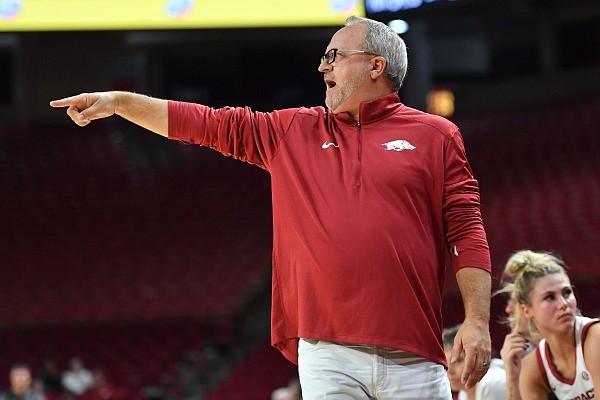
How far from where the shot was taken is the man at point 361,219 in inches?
106

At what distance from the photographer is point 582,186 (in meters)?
13.3

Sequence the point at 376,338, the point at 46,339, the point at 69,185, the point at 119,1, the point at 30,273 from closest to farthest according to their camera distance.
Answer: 1. the point at 376,338
2. the point at 119,1
3. the point at 46,339
4. the point at 30,273
5. the point at 69,185

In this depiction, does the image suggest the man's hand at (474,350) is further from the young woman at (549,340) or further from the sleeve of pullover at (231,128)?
the young woman at (549,340)

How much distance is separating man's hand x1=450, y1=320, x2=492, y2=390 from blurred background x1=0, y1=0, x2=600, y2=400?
23.1 feet

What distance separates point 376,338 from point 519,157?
12.8m

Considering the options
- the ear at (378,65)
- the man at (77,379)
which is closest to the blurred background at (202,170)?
the man at (77,379)

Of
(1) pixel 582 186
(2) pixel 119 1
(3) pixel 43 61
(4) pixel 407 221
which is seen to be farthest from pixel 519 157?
(4) pixel 407 221

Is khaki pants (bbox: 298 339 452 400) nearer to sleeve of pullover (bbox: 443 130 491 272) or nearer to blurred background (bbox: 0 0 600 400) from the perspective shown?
sleeve of pullover (bbox: 443 130 491 272)

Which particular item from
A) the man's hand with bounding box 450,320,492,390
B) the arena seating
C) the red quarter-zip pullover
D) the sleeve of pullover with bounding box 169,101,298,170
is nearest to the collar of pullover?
the red quarter-zip pullover

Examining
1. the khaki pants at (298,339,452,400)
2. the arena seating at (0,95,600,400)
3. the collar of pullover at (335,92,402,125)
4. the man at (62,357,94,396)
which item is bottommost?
the man at (62,357,94,396)

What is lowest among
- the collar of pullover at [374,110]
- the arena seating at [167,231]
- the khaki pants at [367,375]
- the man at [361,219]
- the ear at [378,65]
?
the arena seating at [167,231]

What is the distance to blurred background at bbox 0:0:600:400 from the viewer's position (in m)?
10.4

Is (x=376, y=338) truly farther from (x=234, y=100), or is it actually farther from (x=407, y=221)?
(x=234, y=100)

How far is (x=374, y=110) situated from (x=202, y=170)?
1386 cm
